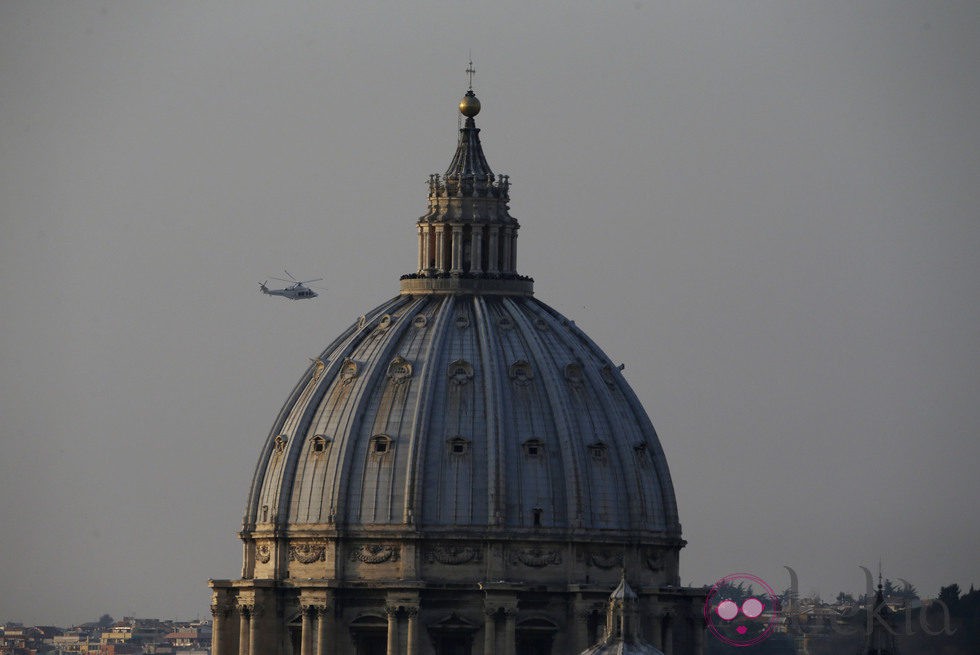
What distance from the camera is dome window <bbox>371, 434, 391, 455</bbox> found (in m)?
124

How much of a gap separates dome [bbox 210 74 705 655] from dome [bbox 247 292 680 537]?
71 millimetres

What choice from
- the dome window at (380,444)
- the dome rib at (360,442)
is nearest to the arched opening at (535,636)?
the dome rib at (360,442)

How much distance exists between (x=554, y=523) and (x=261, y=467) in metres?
11.3

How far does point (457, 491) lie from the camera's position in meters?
123

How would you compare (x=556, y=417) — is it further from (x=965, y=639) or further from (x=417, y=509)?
(x=965, y=639)

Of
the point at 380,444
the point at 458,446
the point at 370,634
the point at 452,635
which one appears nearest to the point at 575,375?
the point at 458,446

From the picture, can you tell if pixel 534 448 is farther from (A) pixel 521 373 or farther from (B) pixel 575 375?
(B) pixel 575 375

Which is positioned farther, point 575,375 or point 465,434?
point 575,375

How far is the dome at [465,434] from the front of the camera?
12331cm

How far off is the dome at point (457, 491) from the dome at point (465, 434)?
2.8 inches

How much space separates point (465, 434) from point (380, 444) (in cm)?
290

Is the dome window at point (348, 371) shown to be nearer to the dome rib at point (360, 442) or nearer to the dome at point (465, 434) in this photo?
the dome at point (465, 434)

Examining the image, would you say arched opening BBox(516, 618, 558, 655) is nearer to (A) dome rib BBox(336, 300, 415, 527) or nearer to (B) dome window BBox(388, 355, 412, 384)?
(A) dome rib BBox(336, 300, 415, 527)

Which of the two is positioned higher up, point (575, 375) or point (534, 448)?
point (575, 375)
